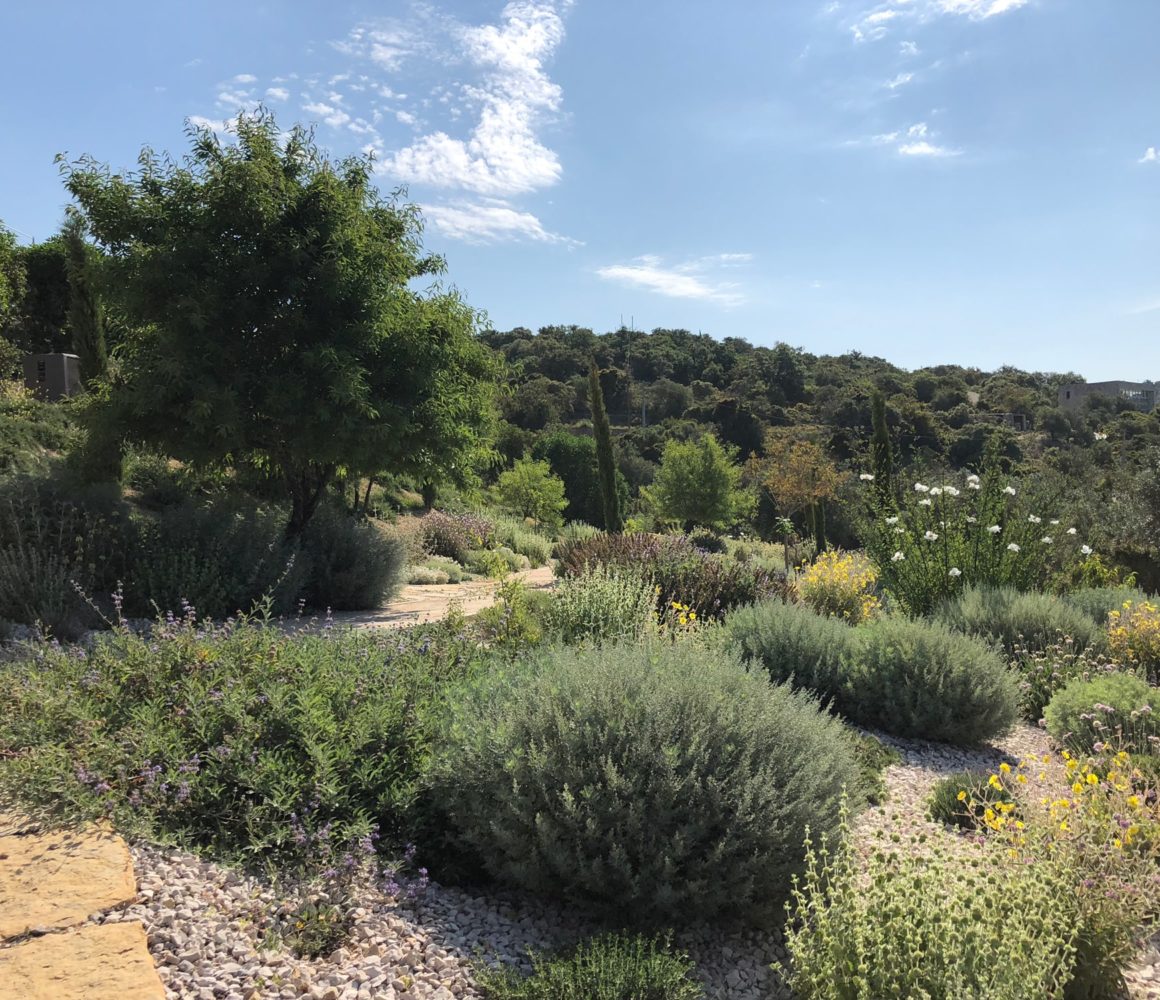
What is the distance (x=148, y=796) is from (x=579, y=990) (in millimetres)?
1822

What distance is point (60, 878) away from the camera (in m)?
2.62

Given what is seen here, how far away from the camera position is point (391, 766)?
343 centimetres

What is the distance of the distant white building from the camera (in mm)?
50438

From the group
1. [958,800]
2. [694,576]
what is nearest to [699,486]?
[694,576]

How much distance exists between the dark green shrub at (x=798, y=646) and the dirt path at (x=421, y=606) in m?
2.71

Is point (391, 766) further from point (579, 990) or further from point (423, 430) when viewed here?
point (423, 430)

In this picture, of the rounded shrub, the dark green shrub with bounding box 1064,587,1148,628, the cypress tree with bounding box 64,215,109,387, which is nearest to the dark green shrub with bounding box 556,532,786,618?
the dark green shrub with bounding box 1064,587,1148,628

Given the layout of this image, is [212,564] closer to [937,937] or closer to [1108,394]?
[937,937]

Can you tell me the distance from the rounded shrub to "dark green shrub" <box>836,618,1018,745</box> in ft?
7.25

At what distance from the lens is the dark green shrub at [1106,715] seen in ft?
15.3

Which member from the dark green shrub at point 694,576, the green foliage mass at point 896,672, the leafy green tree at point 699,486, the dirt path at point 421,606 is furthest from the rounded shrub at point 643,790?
the leafy green tree at point 699,486

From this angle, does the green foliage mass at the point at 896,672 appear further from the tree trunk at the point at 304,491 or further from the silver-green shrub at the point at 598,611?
the tree trunk at the point at 304,491

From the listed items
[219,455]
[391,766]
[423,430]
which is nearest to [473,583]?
[423,430]

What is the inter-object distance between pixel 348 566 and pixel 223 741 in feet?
21.2
